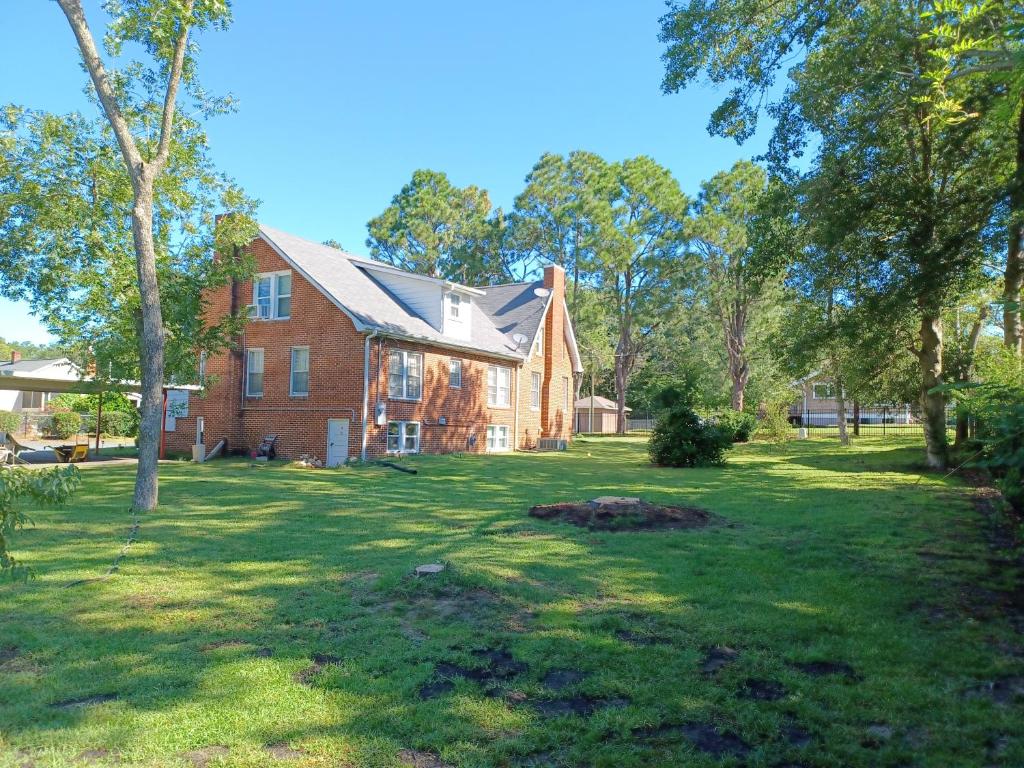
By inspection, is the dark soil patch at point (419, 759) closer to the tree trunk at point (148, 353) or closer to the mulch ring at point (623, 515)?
the mulch ring at point (623, 515)

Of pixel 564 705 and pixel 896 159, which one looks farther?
pixel 896 159

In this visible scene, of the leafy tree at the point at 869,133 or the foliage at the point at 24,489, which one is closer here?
the foliage at the point at 24,489

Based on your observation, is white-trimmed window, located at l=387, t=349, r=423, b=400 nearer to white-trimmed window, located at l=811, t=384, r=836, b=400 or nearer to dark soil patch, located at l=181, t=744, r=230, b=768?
dark soil patch, located at l=181, t=744, r=230, b=768

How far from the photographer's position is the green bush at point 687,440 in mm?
19938

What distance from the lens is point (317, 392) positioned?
2059 cm

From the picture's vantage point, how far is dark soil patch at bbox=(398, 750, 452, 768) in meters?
3.12

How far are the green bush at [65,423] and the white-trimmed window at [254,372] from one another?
17157mm

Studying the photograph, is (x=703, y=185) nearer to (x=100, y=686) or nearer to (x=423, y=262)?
(x=423, y=262)

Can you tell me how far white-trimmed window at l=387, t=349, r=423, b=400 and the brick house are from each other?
0.11 feet

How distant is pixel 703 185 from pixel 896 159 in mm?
28039

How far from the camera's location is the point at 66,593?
566 centimetres

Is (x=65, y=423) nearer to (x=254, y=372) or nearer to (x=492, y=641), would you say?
(x=254, y=372)

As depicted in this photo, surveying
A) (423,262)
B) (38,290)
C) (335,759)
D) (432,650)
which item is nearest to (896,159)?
(432,650)

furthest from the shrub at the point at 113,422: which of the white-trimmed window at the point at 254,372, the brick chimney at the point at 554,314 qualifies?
the brick chimney at the point at 554,314
